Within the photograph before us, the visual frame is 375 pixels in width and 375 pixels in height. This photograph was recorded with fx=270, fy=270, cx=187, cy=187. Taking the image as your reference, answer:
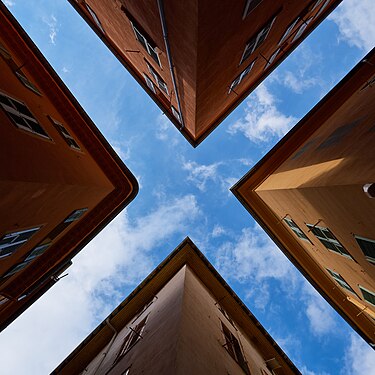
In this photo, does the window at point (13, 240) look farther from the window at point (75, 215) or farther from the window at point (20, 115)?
the window at point (20, 115)

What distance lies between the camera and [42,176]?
6566 mm

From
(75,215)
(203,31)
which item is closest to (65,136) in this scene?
(75,215)

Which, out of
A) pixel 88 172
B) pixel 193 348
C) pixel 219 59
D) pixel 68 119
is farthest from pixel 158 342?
pixel 68 119

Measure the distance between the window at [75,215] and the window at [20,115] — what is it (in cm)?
359

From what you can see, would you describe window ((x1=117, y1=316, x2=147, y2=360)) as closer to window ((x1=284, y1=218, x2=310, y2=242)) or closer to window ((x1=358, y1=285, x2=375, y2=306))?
window ((x1=284, y1=218, x2=310, y2=242))

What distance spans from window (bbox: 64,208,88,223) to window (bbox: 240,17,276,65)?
880cm

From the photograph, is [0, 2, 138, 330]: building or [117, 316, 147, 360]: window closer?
[0, 2, 138, 330]: building

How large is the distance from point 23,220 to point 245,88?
13502mm

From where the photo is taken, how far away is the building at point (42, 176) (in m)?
6.26

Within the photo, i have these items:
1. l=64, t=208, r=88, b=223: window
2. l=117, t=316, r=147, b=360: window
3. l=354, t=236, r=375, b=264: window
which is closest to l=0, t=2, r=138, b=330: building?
l=64, t=208, r=88, b=223: window

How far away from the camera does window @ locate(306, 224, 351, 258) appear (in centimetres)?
1011

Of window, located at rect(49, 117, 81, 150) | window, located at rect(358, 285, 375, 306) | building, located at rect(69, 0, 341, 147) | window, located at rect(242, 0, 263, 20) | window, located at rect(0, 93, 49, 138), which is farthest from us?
window, located at rect(358, 285, 375, 306)

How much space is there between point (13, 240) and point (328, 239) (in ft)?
36.0

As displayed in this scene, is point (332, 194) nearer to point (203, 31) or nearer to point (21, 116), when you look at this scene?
point (203, 31)
